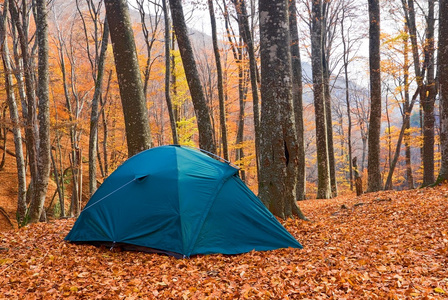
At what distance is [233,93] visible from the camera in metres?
23.0

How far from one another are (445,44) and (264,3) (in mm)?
5249

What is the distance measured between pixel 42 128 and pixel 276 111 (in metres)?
5.85

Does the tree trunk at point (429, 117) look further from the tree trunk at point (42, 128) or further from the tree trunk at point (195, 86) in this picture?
the tree trunk at point (42, 128)

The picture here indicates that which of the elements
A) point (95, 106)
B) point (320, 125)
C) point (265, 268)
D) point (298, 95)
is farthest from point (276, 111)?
point (95, 106)

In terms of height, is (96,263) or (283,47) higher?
(283,47)

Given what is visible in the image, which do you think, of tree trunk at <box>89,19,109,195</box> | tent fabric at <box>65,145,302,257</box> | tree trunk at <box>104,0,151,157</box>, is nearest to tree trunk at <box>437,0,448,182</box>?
tent fabric at <box>65,145,302,257</box>

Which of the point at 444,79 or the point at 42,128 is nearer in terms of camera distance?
the point at 42,128

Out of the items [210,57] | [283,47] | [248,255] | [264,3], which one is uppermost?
[210,57]

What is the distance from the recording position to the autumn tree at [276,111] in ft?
21.2

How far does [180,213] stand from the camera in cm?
500

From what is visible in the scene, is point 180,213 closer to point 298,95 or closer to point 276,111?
point 276,111

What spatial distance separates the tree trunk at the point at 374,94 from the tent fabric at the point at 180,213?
248 inches

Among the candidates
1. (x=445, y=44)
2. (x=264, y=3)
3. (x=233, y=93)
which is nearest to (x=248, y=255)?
(x=264, y=3)

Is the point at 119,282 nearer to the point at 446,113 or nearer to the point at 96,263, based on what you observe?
the point at 96,263
